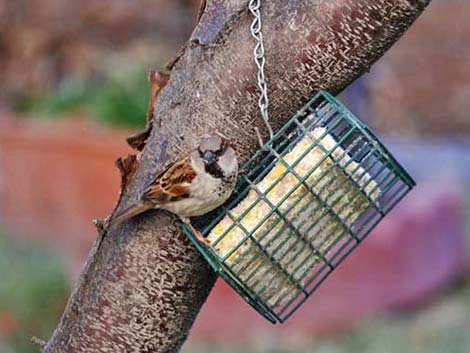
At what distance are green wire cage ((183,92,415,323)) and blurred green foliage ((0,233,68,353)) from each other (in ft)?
→ 12.2

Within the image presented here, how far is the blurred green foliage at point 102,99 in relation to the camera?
8273 millimetres

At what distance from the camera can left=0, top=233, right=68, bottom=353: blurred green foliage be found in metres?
6.44

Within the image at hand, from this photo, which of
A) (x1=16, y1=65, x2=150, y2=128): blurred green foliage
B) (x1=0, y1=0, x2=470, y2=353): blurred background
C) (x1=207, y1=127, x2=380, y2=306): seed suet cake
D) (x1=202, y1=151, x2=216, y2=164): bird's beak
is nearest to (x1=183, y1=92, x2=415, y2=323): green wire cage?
(x1=207, y1=127, x2=380, y2=306): seed suet cake

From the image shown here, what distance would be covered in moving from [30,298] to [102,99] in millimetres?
2292

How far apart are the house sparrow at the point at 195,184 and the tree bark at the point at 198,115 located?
0.12 ft

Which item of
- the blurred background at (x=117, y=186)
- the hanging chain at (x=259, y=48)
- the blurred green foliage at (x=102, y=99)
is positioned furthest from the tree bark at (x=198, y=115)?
the blurred green foliage at (x=102, y=99)

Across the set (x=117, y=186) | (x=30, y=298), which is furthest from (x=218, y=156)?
(x=117, y=186)

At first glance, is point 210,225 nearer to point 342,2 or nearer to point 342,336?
point 342,2

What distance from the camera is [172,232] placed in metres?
2.50

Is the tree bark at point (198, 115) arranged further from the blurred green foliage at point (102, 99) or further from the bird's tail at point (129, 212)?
the blurred green foliage at point (102, 99)

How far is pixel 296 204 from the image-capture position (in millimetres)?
2643

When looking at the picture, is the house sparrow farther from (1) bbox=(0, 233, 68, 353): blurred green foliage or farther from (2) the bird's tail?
(1) bbox=(0, 233, 68, 353): blurred green foliage

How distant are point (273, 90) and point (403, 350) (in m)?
4.63

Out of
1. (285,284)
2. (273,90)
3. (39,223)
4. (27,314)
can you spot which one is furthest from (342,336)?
(273,90)
